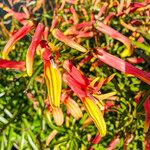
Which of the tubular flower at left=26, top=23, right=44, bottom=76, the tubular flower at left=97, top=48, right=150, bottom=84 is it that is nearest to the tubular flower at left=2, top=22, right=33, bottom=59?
the tubular flower at left=26, top=23, right=44, bottom=76

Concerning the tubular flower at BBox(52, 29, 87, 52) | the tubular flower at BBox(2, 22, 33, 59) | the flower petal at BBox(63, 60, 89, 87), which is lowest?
the flower petal at BBox(63, 60, 89, 87)

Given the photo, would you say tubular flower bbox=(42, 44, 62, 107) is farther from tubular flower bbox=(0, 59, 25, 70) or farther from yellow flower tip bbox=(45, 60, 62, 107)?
tubular flower bbox=(0, 59, 25, 70)

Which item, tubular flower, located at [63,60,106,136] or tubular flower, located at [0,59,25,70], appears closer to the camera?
tubular flower, located at [63,60,106,136]

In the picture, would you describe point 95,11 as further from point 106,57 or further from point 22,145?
point 106,57

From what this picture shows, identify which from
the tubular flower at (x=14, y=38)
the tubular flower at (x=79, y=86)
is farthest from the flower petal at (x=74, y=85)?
the tubular flower at (x=14, y=38)

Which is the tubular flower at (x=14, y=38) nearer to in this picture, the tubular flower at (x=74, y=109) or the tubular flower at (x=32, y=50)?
the tubular flower at (x=32, y=50)

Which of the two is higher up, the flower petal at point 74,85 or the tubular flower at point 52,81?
the tubular flower at point 52,81

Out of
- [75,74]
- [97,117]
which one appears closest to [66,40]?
[75,74]

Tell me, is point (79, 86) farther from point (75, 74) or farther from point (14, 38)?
point (14, 38)

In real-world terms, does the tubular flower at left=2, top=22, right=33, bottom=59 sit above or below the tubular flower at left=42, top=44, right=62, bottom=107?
above
